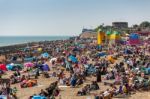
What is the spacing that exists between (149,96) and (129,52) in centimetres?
2391

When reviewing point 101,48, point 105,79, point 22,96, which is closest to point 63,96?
point 22,96

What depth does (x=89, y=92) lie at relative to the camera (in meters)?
19.9

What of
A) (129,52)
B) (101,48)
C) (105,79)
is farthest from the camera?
(101,48)

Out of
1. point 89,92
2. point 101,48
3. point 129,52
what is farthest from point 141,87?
point 101,48

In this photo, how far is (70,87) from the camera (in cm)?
2214

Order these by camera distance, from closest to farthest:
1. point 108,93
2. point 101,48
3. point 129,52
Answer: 1. point 108,93
2. point 129,52
3. point 101,48

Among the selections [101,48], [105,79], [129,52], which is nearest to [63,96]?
[105,79]

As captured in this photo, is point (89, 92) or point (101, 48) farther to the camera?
point (101, 48)

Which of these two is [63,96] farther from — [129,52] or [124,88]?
[129,52]

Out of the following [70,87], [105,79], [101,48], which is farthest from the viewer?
[101,48]

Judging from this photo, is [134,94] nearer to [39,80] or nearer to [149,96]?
[149,96]

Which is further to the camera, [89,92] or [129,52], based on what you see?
[129,52]

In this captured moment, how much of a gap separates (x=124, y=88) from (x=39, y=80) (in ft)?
28.6

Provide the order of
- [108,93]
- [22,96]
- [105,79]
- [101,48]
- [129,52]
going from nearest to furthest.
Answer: [108,93] < [22,96] < [105,79] < [129,52] < [101,48]
